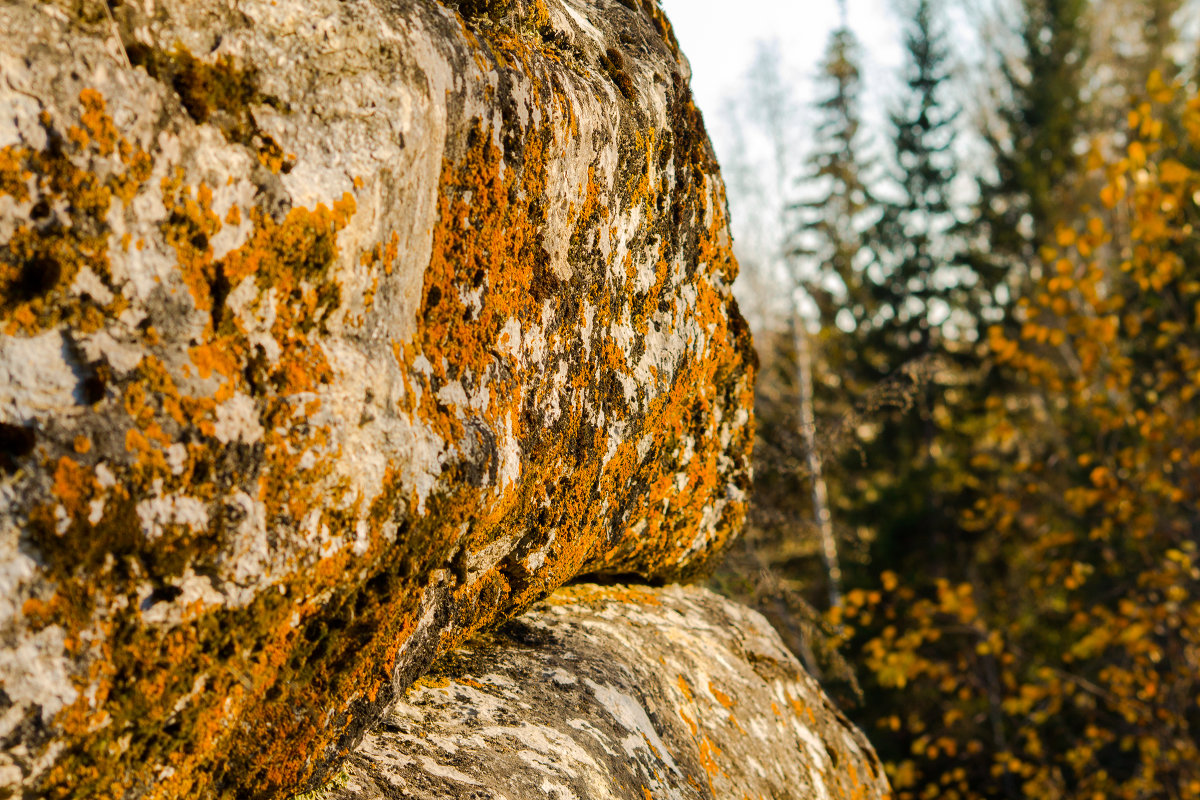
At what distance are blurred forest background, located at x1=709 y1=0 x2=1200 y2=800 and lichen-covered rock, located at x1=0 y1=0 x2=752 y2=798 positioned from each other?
3328 millimetres

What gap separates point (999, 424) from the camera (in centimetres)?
771

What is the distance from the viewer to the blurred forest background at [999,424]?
661cm

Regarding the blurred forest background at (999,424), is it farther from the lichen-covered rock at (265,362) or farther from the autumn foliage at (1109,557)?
the lichen-covered rock at (265,362)

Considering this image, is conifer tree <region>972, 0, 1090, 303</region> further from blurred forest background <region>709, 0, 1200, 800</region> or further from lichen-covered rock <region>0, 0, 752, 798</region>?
lichen-covered rock <region>0, 0, 752, 798</region>

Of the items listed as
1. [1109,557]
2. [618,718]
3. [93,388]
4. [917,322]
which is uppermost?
[917,322]

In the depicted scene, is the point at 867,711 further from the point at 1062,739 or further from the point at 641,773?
the point at 641,773

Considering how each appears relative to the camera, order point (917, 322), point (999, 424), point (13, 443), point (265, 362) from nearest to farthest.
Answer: point (13, 443) → point (265, 362) → point (999, 424) → point (917, 322)

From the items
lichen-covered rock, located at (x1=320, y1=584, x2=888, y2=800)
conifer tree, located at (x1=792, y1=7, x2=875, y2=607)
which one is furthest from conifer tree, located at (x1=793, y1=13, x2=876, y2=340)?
lichen-covered rock, located at (x1=320, y1=584, x2=888, y2=800)

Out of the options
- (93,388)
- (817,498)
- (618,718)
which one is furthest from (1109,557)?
(93,388)

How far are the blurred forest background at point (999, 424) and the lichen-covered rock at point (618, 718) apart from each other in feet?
4.89

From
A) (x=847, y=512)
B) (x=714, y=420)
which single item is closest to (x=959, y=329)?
(x=847, y=512)

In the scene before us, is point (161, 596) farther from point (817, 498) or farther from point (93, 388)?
point (817, 498)

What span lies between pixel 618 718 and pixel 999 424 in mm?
6937

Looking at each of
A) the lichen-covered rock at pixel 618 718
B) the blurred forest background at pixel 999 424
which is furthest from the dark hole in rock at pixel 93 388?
the blurred forest background at pixel 999 424
